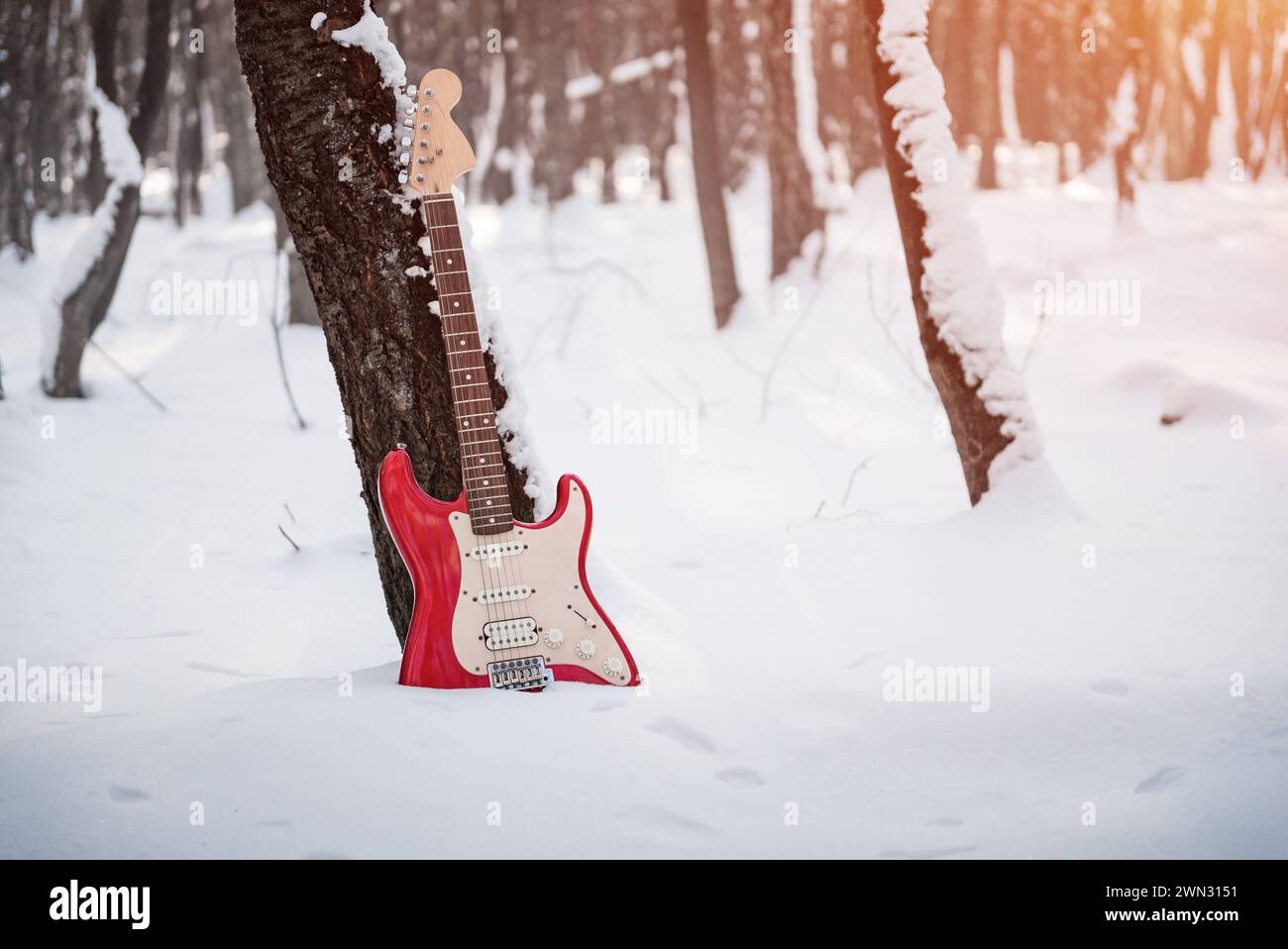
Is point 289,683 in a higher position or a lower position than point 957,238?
lower

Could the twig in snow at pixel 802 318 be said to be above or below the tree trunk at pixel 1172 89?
below

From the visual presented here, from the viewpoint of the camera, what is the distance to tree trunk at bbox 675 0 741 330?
9.02 m

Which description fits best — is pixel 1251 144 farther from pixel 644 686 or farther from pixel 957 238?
pixel 644 686

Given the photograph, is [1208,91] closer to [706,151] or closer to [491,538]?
[706,151]

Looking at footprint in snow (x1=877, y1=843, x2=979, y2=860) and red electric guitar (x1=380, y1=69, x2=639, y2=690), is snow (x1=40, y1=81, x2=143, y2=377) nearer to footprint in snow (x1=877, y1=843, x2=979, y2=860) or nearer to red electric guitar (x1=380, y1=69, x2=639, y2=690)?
red electric guitar (x1=380, y1=69, x2=639, y2=690)

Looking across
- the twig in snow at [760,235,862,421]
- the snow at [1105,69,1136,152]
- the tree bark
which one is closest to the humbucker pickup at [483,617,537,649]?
the tree bark

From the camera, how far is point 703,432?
22.1 ft

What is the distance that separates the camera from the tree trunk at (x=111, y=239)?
6742mm

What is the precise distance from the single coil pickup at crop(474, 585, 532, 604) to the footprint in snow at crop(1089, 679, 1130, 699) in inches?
64.3

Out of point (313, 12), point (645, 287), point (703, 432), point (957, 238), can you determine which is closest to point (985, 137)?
point (645, 287)

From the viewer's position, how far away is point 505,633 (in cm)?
273

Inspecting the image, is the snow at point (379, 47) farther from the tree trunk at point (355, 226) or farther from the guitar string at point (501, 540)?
the guitar string at point (501, 540)

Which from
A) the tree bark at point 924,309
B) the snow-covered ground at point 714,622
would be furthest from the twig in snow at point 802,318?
the tree bark at point 924,309

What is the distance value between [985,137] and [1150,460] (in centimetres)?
1668
